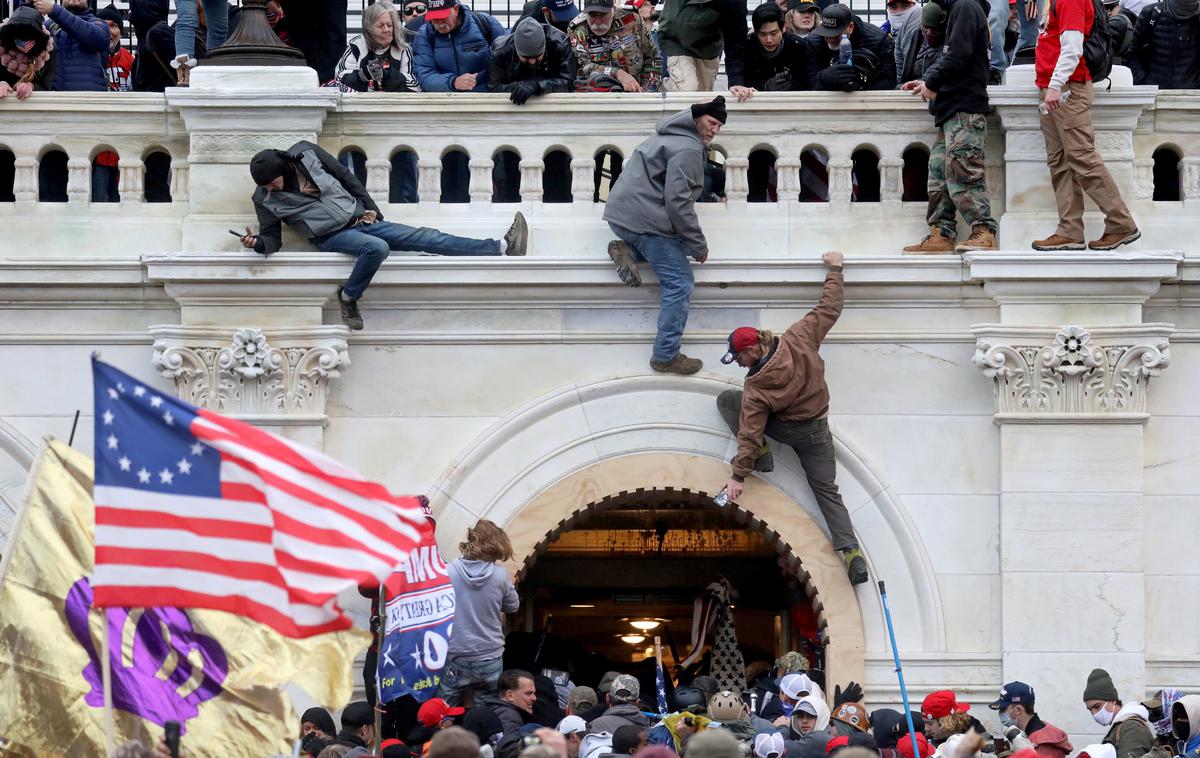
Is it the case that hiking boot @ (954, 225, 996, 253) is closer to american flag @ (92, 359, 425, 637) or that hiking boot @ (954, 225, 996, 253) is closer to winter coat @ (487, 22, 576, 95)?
winter coat @ (487, 22, 576, 95)

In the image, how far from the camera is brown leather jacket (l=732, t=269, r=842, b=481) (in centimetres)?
2008

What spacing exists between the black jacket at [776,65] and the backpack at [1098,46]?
2.52 metres

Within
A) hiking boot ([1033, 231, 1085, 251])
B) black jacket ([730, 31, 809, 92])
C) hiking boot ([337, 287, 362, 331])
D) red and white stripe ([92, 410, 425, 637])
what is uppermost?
black jacket ([730, 31, 809, 92])

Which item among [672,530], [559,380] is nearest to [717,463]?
[559,380]

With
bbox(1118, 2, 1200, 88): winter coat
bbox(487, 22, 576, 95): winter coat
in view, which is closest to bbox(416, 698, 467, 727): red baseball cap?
bbox(487, 22, 576, 95): winter coat

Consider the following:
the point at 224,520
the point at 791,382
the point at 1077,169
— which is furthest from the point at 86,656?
the point at 1077,169

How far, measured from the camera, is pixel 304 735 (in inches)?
755

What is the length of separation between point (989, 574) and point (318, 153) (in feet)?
19.6

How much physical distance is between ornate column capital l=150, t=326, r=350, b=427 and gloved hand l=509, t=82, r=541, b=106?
2.24 m

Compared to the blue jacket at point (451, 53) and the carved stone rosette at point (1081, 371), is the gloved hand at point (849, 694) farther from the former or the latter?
the blue jacket at point (451, 53)

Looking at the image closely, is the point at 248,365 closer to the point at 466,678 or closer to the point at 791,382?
the point at 466,678

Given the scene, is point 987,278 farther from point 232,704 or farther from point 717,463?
point 232,704

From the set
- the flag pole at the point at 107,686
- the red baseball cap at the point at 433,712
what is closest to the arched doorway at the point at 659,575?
the red baseball cap at the point at 433,712

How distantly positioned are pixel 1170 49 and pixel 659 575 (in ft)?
24.3
